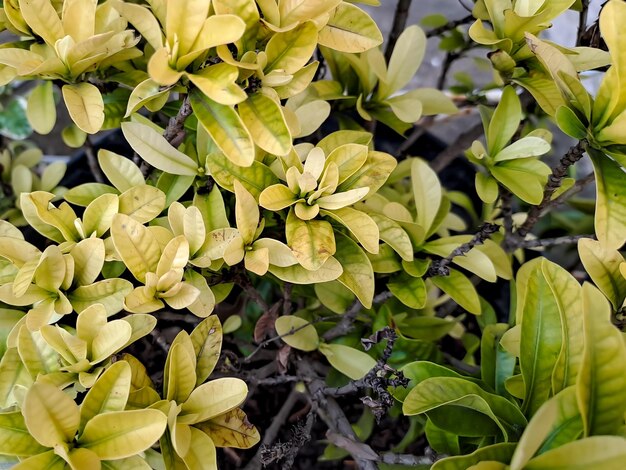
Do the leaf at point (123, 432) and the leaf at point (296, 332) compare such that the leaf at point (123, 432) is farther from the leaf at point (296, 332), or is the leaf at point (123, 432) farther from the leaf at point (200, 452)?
the leaf at point (296, 332)

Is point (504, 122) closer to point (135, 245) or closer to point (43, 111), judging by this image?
point (135, 245)

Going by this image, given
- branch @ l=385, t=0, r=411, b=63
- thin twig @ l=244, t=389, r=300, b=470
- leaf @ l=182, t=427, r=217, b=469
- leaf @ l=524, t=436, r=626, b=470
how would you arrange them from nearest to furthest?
leaf @ l=524, t=436, r=626, b=470 < leaf @ l=182, t=427, r=217, b=469 < thin twig @ l=244, t=389, r=300, b=470 < branch @ l=385, t=0, r=411, b=63

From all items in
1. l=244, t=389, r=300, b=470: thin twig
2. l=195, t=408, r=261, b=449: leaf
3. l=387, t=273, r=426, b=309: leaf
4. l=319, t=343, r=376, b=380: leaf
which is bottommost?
l=244, t=389, r=300, b=470: thin twig

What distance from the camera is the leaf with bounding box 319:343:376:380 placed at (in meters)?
0.70

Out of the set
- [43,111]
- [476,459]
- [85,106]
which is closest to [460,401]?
[476,459]

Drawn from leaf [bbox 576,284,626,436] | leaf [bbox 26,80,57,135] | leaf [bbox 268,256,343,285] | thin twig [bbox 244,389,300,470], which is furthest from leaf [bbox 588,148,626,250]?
leaf [bbox 26,80,57,135]

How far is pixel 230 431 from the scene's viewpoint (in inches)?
22.0

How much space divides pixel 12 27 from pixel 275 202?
0.39 m

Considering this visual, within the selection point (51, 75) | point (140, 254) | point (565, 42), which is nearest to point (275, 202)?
point (140, 254)

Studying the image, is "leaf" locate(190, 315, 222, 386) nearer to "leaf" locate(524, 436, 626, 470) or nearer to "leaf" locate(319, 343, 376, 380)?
"leaf" locate(319, 343, 376, 380)

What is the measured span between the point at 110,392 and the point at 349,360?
1.02 ft

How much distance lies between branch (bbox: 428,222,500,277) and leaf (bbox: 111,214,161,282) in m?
0.31

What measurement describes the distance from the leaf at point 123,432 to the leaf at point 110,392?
2cm

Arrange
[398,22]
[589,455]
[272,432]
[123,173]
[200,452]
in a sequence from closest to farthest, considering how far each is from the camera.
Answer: [589,455] < [200,452] < [123,173] < [272,432] < [398,22]
